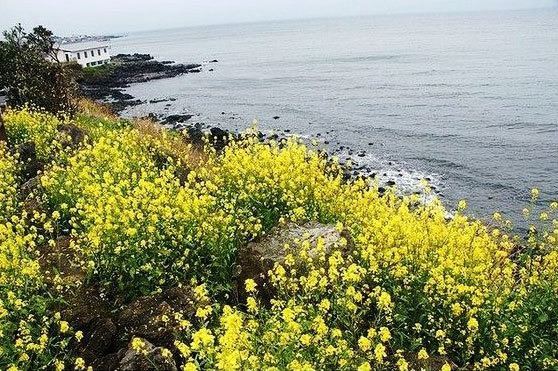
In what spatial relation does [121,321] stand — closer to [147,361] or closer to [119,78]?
[147,361]

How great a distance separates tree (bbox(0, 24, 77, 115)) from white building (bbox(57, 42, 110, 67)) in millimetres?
64066

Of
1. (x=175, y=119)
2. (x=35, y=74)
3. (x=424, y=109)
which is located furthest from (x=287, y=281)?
(x=424, y=109)

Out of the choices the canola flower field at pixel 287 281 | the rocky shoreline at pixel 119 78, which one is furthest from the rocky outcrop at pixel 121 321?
the rocky shoreline at pixel 119 78

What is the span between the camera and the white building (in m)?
89.1

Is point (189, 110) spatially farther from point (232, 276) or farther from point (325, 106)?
point (232, 276)

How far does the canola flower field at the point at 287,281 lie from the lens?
5.47 metres

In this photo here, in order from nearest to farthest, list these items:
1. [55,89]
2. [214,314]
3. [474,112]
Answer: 1. [214,314]
2. [55,89]
3. [474,112]

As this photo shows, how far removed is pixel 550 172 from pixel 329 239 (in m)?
A: 22.7

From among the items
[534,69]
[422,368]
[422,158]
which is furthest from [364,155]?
[534,69]

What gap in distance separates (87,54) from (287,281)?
95905 millimetres

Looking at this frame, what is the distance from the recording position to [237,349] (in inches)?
192

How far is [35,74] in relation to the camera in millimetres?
24562

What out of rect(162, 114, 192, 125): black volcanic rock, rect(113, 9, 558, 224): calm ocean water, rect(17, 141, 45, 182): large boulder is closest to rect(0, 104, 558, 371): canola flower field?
rect(17, 141, 45, 182): large boulder

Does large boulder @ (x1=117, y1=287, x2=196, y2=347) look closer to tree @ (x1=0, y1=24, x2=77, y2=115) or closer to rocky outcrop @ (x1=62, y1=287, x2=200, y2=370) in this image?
rocky outcrop @ (x1=62, y1=287, x2=200, y2=370)
